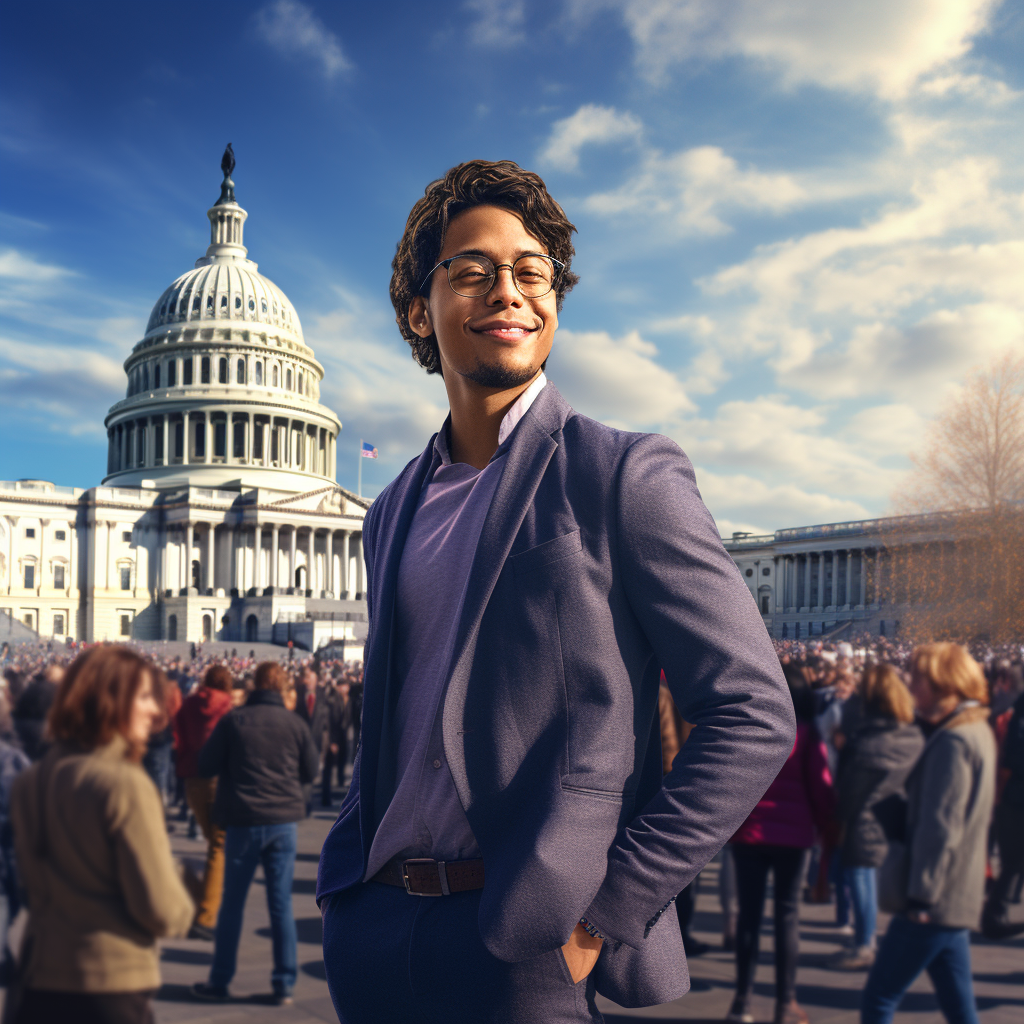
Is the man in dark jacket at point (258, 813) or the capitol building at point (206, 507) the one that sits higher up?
the capitol building at point (206, 507)

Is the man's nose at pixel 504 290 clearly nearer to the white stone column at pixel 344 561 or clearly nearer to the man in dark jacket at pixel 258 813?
the man in dark jacket at pixel 258 813

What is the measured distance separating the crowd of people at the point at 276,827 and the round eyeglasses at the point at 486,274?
1697 millimetres

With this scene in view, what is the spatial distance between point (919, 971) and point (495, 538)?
3.90 meters

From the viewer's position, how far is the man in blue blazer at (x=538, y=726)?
5.86 ft

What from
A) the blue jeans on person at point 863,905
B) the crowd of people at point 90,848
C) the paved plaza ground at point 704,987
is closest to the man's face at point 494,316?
the crowd of people at point 90,848

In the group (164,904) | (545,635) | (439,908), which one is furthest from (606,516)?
(164,904)

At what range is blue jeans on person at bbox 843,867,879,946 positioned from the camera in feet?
24.3

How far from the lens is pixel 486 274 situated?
7.46 ft

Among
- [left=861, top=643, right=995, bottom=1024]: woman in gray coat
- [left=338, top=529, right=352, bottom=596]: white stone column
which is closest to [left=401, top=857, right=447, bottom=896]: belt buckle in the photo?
[left=861, top=643, right=995, bottom=1024]: woman in gray coat

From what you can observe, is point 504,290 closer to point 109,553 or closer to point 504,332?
point 504,332

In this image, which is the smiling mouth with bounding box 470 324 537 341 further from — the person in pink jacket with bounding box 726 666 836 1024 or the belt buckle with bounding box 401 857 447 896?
the person in pink jacket with bounding box 726 666 836 1024

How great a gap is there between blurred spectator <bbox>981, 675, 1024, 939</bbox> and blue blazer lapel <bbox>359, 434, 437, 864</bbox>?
695 cm

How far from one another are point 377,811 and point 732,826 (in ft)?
2.69

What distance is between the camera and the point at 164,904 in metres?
3.00
